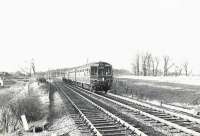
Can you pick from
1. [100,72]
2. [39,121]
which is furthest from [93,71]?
[39,121]

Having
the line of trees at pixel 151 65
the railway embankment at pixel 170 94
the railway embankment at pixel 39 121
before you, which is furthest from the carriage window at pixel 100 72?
the line of trees at pixel 151 65

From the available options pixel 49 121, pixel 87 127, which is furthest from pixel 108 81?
pixel 87 127

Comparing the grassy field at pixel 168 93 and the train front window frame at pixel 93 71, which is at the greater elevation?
the train front window frame at pixel 93 71

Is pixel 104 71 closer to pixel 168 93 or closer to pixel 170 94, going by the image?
pixel 168 93

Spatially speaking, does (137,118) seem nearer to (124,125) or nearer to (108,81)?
(124,125)

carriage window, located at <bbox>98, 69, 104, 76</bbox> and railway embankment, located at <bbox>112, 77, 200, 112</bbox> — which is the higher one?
carriage window, located at <bbox>98, 69, 104, 76</bbox>

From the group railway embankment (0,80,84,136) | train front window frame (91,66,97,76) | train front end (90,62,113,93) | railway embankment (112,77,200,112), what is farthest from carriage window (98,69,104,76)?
railway embankment (0,80,84,136)

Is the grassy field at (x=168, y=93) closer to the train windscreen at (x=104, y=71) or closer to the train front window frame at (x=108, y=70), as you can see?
the train front window frame at (x=108, y=70)

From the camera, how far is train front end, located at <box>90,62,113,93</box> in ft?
87.1

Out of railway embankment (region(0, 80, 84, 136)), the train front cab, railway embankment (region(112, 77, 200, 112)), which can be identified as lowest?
railway embankment (region(0, 80, 84, 136))

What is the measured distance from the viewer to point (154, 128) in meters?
10.2

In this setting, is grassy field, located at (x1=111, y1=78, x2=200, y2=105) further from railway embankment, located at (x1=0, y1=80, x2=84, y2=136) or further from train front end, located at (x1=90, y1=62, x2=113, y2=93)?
railway embankment, located at (x1=0, y1=80, x2=84, y2=136)

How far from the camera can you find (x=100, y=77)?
26.7 m

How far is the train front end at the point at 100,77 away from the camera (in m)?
26.6
